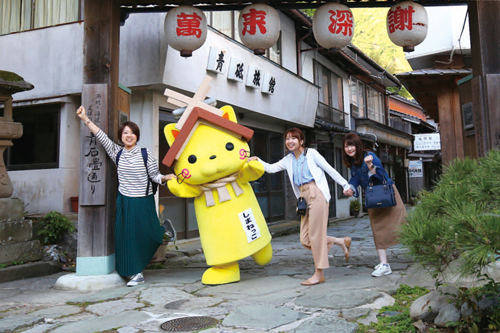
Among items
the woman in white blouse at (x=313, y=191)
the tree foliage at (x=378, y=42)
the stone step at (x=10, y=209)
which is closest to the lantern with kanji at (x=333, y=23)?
the woman in white blouse at (x=313, y=191)

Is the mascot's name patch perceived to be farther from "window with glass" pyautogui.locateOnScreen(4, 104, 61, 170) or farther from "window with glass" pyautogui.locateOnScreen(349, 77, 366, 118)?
"window with glass" pyautogui.locateOnScreen(349, 77, 366, 118)

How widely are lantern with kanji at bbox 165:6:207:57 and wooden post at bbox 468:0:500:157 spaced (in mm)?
3798

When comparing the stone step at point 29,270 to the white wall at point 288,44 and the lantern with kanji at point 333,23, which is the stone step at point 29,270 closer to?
the lantern with kanji at point 333,23

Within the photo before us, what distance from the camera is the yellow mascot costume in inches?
201

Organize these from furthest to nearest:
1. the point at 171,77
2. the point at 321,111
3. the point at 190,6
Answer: the point at 321,111, the point at 171,77, the point at 190,6

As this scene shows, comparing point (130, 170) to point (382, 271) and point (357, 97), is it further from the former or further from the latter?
point (357, 97)

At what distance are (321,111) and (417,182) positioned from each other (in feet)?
65.1

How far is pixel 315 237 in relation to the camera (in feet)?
16.8

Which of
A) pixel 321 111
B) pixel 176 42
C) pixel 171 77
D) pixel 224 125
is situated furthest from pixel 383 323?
pixel 321 111

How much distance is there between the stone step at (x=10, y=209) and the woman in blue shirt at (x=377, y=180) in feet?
16.8

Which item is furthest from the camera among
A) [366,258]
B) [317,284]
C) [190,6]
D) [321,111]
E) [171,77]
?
[321,111]

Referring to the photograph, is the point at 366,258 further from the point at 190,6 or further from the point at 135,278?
the point at 190,6

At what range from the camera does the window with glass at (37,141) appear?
888 centimetres

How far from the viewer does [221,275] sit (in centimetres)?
523
